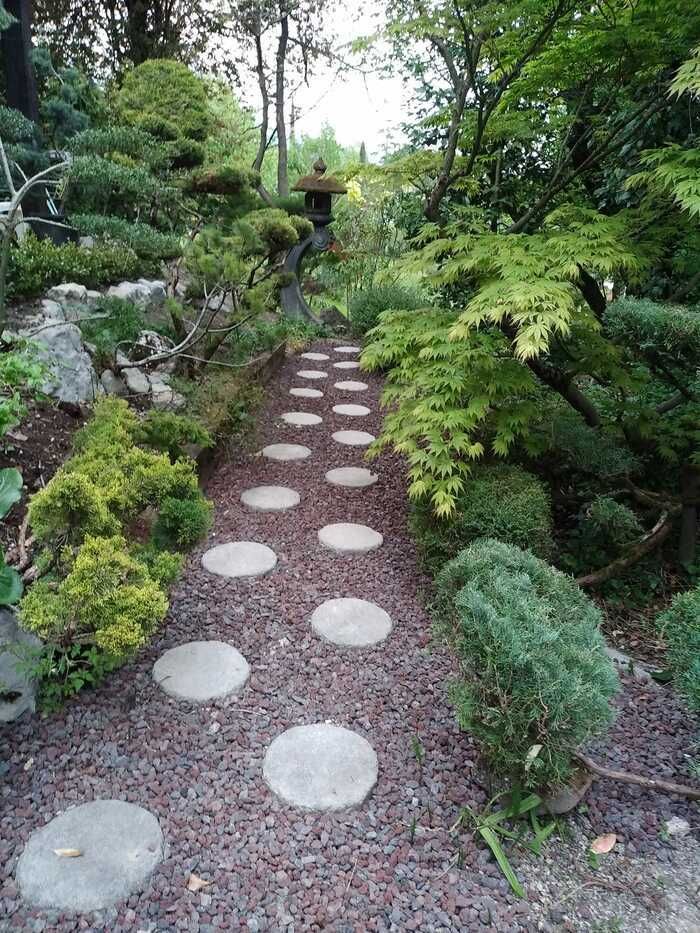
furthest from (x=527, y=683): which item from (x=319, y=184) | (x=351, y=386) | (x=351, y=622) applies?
(x=319, y=184)

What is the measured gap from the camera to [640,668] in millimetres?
2430

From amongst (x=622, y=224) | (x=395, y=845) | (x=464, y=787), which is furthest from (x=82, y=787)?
(x=622, y=224)

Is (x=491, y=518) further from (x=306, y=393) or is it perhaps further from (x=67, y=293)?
(x=67, y=293)

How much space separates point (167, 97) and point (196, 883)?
663cm

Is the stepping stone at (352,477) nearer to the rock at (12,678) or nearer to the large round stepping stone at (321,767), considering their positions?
the large round stepping stone at (321,767)

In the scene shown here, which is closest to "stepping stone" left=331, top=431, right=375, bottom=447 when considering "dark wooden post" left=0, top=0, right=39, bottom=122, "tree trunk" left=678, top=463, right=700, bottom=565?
"tree trunk" left=678, top=463, right=700, bottom=565

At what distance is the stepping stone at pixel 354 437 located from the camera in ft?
13.8

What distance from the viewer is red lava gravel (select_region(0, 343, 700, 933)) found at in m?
1.35

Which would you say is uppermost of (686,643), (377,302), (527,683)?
(377,302)

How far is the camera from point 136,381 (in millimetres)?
3852

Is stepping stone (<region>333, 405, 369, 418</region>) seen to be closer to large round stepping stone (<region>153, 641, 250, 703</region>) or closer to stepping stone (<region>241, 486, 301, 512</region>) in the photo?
stepping stone (<region>241, 486, 301, 512</region>)

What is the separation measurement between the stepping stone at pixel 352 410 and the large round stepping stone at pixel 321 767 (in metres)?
3.12

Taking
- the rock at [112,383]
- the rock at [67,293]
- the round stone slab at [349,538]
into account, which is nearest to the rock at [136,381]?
the rock at [112,383]

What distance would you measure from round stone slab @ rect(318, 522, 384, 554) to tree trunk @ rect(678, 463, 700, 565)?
1.51 meters
